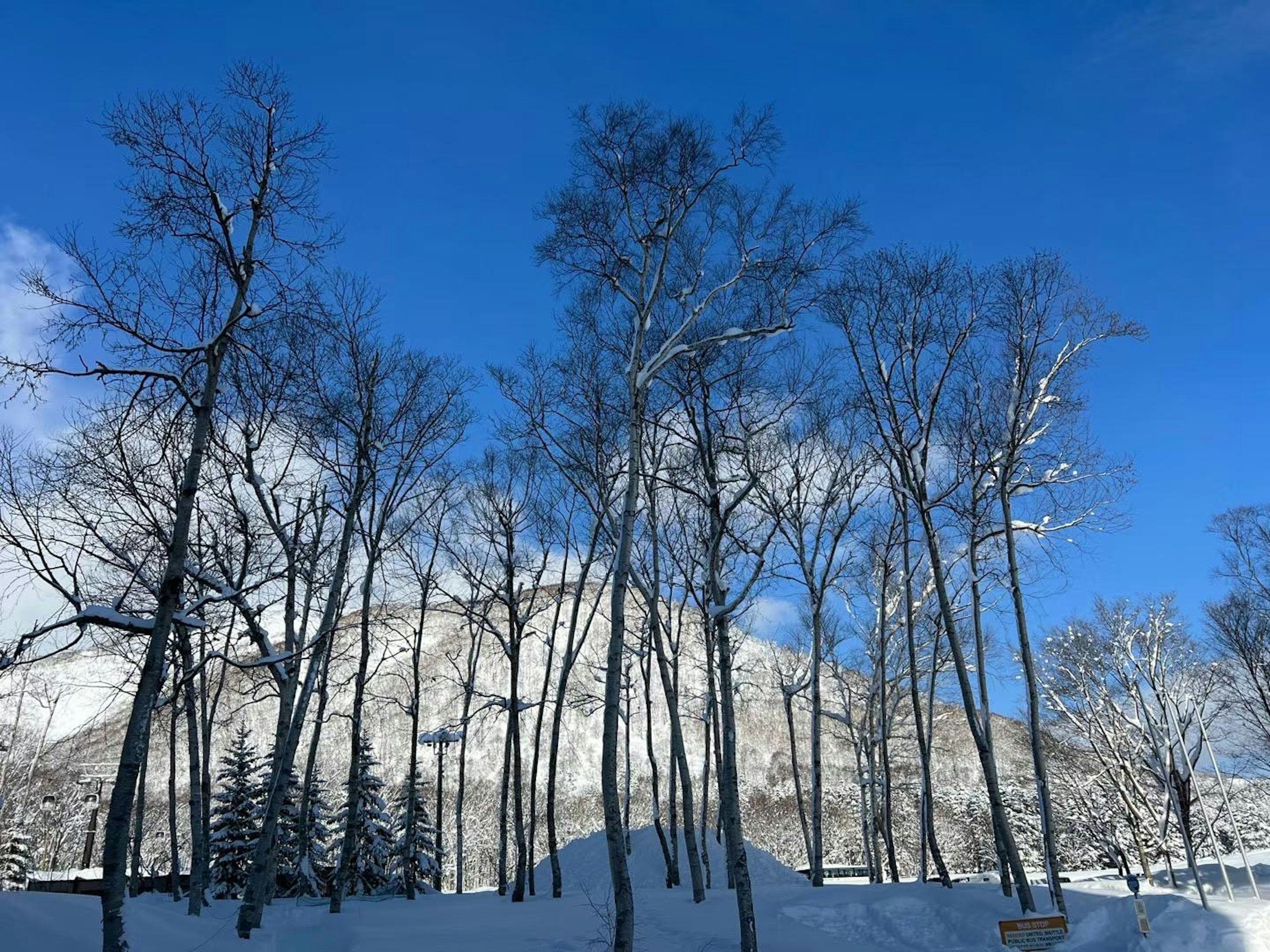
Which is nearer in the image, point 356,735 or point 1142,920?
point 1142,920

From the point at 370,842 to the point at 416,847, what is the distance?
1850 mm

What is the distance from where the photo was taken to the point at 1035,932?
10461mm

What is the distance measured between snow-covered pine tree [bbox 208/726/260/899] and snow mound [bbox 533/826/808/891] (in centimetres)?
1011

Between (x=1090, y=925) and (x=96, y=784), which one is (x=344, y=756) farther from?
(x=1090, y=925)

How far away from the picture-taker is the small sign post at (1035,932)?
34.2ft

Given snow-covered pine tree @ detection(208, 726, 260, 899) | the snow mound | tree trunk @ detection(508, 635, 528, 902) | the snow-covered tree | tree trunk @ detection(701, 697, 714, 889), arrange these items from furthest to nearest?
the snow-covered tree → snow-covered pine tree @ detection(208, 726, 260, 899) → the snow mound → tree trunk @ detection(701, 697, 714, 889) → tree trunk @ detection(508, 635, 528, 902)

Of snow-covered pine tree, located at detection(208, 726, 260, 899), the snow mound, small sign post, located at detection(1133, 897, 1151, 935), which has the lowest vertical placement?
the snow mound

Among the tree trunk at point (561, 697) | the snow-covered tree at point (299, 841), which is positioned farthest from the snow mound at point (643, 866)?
the snow-covered tree at point (299, 841)

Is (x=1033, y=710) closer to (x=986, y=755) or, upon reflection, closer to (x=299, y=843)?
(x=986, y=755)

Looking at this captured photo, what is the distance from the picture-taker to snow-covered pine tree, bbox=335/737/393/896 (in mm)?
28422

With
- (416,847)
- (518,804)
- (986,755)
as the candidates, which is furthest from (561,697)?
(416,847)

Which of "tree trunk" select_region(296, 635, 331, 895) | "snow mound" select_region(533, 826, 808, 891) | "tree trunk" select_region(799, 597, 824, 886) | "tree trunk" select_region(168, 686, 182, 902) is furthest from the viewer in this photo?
"snow mound" select_region(533, 826, 808, 891)

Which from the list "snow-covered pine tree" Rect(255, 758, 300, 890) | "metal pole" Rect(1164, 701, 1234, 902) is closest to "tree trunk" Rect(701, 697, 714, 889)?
"metal pole" Rect(1164, 701, 1234, 902)

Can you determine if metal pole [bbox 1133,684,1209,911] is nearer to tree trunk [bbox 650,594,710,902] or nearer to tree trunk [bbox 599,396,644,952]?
tree trunk [bbox 650,594,710,902]
